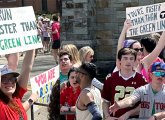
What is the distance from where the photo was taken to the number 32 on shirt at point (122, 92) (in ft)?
15.1

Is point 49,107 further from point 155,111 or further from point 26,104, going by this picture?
point 155,111

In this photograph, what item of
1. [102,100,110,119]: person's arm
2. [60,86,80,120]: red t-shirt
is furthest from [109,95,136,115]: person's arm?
[60,86,80,120]: red t-shirt

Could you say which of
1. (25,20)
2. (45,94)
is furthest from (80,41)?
(25,20)

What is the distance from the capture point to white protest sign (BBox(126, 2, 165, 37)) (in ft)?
19.4

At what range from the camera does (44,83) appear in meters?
5.98

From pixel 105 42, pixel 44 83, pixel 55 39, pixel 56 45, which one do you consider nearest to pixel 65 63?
pixel 44 83

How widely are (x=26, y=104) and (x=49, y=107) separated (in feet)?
3.35

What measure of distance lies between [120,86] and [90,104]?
531 mm

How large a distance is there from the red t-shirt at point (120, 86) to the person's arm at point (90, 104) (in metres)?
0.42

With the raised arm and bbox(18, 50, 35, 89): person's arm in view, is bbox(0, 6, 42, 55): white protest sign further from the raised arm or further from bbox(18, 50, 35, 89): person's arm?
the raised arm

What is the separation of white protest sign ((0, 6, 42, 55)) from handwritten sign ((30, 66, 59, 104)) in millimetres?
951

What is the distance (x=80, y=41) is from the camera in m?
13.5

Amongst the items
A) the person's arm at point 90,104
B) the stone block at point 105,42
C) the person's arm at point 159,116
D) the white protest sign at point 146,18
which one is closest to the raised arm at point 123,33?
the white protest sign at point 146,18

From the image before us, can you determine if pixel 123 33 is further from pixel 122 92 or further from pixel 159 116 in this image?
pixel 159 116
